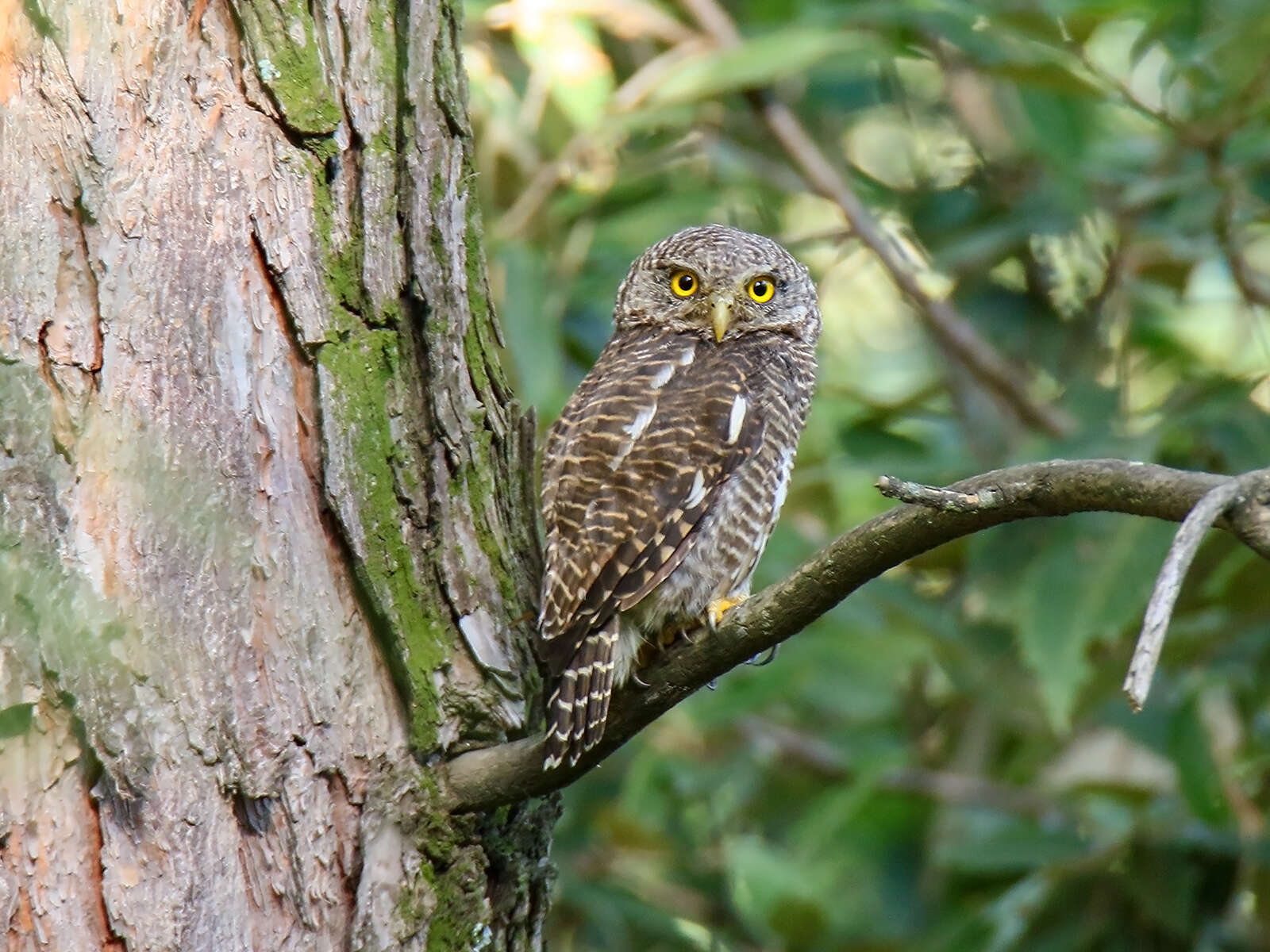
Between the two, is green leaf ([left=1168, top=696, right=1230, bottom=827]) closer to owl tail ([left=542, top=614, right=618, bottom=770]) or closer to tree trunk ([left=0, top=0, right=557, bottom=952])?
owl tail ([left=542, top=614, right=618, bottom=770])

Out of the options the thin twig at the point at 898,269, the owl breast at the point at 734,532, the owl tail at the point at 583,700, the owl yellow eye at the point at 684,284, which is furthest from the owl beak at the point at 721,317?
the owl tail at the point at 583,700

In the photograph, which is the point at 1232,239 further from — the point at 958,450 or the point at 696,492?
the point at 696,492

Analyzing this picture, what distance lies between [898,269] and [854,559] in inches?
110

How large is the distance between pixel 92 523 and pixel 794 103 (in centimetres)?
427

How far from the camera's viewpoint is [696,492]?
10.3 feet

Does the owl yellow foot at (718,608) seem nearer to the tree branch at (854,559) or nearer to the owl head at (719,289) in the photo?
the tree branch at (854,559)

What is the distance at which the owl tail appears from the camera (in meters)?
2.38

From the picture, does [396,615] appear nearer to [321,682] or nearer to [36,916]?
[321,682]

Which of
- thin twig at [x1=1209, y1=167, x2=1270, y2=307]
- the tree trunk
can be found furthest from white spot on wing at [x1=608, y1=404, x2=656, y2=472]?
thin twig at [x1=1209, y1=167, x2=1270, y2=307]

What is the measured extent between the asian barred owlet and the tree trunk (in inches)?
7.3

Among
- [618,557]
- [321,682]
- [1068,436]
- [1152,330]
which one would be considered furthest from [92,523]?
[1152,330]

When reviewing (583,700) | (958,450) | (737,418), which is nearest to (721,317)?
(737,418)

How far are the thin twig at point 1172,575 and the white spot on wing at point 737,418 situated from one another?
5.16ft

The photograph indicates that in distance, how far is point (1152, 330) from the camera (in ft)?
17.5
